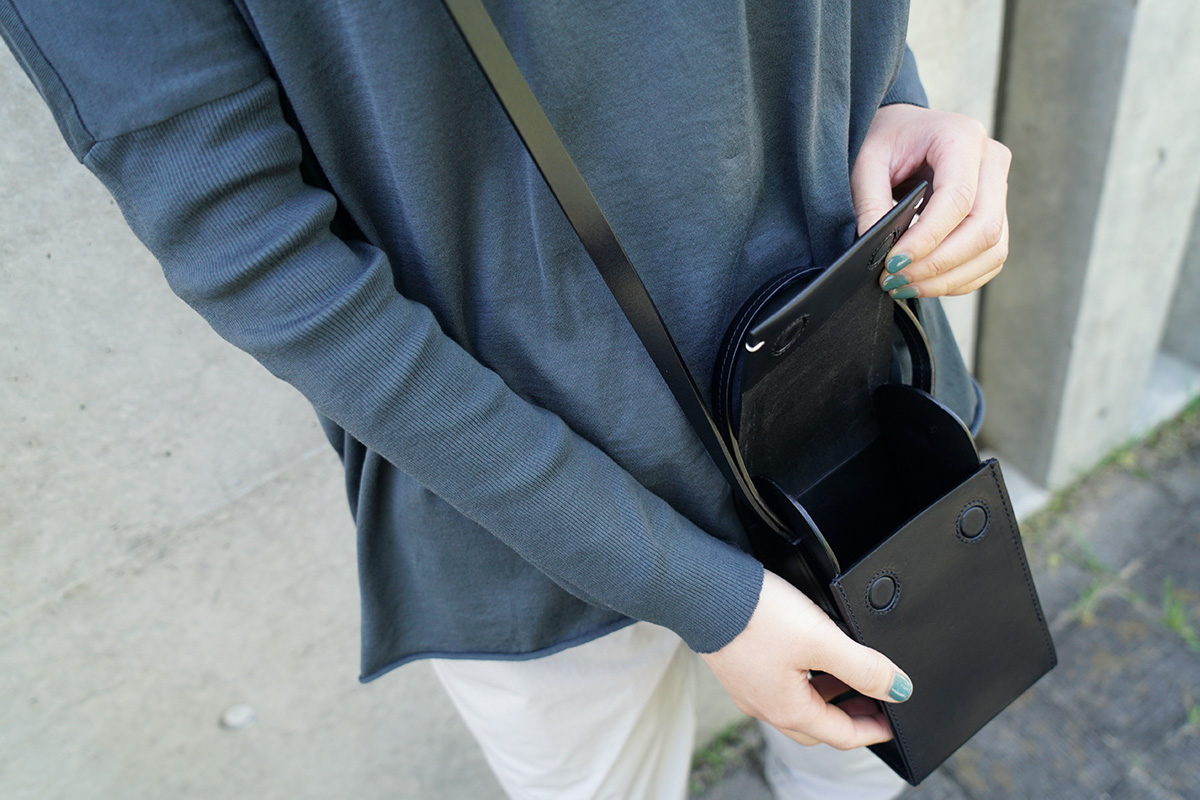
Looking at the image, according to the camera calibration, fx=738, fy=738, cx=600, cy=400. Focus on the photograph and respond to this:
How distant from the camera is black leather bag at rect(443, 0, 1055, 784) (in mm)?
649

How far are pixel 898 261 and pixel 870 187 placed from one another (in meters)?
0.14

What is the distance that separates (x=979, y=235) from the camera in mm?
772

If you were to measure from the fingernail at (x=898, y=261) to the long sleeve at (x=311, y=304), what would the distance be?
32 cm

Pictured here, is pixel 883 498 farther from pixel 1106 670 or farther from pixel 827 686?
pixel 1106 670

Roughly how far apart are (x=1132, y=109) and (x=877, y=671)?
1.51 m

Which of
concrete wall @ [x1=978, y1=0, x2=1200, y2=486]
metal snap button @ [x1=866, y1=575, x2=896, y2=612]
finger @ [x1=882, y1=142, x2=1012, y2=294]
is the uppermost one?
finger @ [x1=882, y1=142, x2=1012, y2=294]

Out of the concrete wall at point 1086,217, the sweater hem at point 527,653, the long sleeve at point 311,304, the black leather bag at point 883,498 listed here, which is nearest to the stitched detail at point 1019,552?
the black leather bag at point 883,498

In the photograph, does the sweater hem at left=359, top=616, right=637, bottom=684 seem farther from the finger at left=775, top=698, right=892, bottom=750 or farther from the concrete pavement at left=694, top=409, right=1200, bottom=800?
the concrete pavement at left=694, top=409, right=1200, bottom=800

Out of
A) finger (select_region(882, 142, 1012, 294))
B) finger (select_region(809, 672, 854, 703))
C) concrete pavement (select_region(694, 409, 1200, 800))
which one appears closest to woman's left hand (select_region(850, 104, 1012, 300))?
finger (select_region(882, 142, 1012, 294))

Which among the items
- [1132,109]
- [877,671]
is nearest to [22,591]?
[877,671]

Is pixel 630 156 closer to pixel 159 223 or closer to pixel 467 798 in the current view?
pixel 159 223

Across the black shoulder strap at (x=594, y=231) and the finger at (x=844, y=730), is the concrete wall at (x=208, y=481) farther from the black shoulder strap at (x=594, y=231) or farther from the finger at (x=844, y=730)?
the finger at (x=844, y=730)

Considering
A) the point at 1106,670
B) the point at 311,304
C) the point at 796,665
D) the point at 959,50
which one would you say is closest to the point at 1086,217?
the point at 959,50

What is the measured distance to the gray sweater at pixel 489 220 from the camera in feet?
1.68
